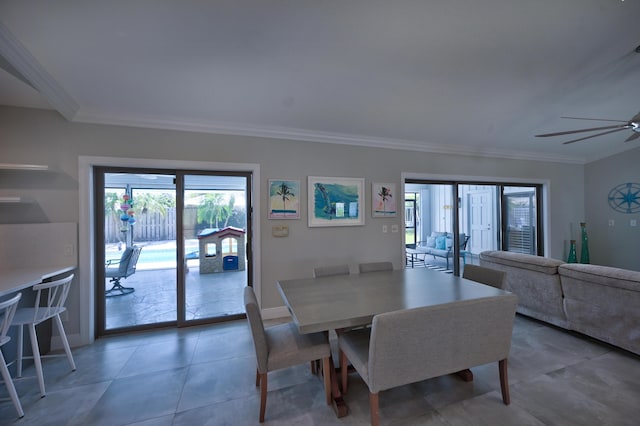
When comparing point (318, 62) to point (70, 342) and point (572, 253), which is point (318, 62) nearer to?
point (70, 342)

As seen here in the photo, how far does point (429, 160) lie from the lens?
13.5 ft

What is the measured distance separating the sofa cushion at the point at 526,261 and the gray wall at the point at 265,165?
1234 mm

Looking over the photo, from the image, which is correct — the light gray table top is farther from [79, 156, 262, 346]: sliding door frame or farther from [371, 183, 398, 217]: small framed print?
[79, 156, 262, 346]: sliding door frame

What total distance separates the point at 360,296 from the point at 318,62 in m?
2.06

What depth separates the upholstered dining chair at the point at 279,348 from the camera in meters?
1.63

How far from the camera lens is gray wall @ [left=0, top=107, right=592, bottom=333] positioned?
256cm

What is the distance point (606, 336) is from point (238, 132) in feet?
14.5

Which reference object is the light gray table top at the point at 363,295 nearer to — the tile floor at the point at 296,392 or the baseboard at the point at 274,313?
the tile floor at the point at 296,392

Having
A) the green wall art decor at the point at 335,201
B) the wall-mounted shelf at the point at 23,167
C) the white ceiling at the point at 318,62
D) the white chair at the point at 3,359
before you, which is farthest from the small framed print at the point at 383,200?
the wall-mounted shelf at the point at 23,167

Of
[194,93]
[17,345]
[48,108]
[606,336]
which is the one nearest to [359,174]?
[194,93]

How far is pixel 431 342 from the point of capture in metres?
1.51

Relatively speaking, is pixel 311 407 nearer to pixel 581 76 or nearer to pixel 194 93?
pixel 194 93

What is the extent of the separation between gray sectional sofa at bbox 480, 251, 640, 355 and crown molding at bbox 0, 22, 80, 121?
517 centimetres

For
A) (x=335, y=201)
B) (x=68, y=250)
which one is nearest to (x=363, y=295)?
(x=335, y=201)
